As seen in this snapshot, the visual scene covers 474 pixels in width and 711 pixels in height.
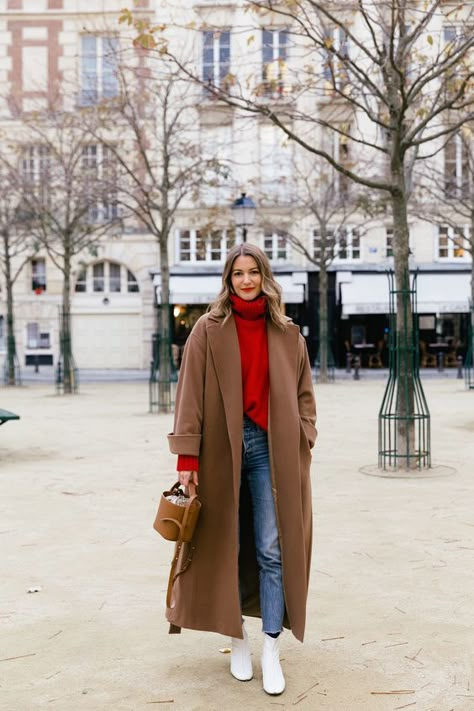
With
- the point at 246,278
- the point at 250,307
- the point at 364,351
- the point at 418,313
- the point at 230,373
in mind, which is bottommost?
the point at 364,351

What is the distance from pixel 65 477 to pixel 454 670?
5.79 metres

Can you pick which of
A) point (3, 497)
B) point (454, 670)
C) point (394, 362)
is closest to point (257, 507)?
point (454, 670)

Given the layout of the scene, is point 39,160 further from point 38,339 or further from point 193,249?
point 38,339

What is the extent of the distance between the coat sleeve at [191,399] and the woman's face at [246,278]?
8.7 inches

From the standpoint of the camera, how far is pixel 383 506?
7332mm

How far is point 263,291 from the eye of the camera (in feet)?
12.5

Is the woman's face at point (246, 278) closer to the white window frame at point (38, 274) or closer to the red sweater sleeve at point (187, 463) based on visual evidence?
the red sweater sleeve at point (187, 463)

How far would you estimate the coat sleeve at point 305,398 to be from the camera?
153 inches

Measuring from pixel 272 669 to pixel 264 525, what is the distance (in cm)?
57

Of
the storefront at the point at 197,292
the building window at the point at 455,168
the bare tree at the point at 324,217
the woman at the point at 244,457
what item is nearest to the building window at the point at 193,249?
the storefront at the point at 197,292

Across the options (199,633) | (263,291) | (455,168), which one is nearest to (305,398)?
(263,291)

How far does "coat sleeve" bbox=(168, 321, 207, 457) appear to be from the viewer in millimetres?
3695

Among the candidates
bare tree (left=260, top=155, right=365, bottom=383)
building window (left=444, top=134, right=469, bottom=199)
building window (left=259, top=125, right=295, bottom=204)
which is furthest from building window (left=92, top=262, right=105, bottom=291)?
building window (left=444, top=134, right=469, bottom=199)

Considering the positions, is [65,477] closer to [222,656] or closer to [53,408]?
[222,656]
